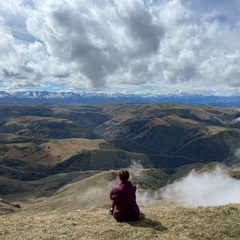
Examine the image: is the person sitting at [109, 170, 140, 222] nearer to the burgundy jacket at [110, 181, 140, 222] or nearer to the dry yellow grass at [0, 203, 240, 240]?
the burgundy jacket at [110, 181, 140, 222]

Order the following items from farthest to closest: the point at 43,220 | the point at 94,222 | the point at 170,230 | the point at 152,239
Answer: the point at 43,220 < the point at 94,222 < the point at 170,230 < the point at 152,239

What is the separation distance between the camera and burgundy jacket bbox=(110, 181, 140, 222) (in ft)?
94.2

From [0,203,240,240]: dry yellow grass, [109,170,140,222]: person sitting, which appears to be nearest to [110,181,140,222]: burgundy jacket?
[109,170,140,222]: person sitting

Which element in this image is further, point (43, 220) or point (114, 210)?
point (43, 220)

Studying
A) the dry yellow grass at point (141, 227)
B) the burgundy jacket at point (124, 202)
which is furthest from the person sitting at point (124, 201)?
the dry yellow grass at point (141, 227)

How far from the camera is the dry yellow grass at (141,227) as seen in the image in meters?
25.5

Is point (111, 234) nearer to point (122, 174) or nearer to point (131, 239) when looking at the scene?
point (131, 239)

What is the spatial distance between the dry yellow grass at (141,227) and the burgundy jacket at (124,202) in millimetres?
833

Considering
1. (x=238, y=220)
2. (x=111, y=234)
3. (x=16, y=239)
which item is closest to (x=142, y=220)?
(x=111, y=234)

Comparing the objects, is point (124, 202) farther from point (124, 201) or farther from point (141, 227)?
point (141, 227)

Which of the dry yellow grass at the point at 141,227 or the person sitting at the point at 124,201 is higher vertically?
the person sitting at the point at 124,201

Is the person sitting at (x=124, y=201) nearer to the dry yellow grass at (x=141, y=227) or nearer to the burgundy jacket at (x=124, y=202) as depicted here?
the burgundy jacket at (x=124, y=202)

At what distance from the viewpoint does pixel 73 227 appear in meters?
27.9

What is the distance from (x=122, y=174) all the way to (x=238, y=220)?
12.2 meters
